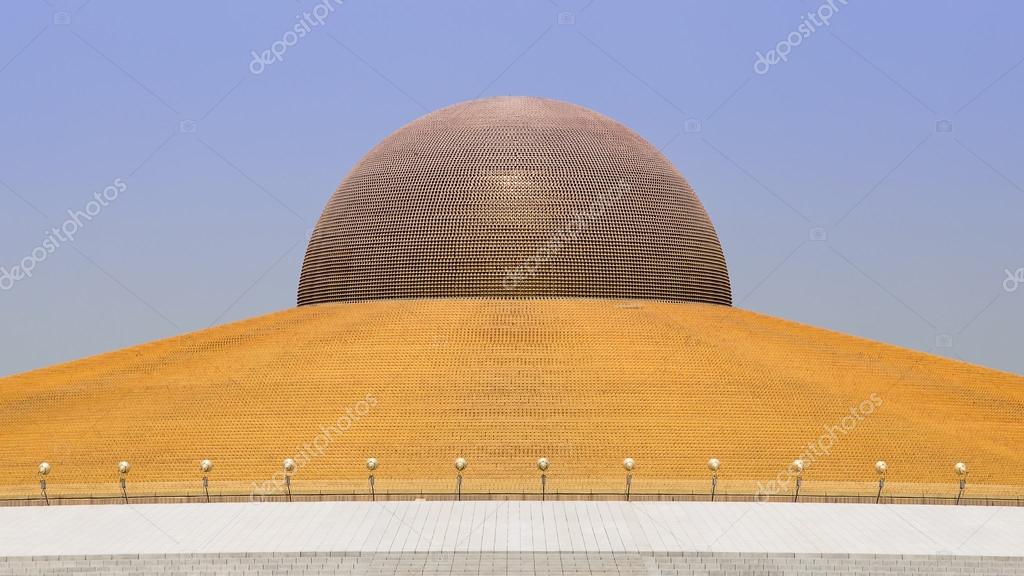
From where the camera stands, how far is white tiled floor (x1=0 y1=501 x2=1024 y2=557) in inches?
667

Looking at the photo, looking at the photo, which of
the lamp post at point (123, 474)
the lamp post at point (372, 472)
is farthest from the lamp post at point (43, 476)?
the lamp post at point (372, 472)

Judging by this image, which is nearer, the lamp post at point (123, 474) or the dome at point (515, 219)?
the lamp post at point (123, 474)

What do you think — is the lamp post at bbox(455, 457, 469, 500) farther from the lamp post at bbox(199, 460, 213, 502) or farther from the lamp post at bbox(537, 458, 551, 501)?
the lamp post at bbox(199, 460, 213, 502)

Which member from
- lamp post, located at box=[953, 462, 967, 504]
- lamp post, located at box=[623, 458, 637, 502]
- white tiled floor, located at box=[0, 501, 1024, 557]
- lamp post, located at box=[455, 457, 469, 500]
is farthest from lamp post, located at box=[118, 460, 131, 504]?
lamp post, located at box=[953, 462, 967, 504]

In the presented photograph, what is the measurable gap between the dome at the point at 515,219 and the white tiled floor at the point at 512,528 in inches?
507

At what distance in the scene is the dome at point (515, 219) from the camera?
106 ft

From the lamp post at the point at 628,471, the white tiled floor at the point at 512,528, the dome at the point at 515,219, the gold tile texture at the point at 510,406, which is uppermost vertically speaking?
the dome at the point at 515,219

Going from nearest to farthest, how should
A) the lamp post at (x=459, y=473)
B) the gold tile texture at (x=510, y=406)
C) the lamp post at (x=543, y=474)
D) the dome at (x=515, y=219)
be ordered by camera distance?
1. the lamp post at (x=459, y=473)
2. the lamp post at (x=543, y=474)
3. the gold tile texture at (x=510, y=406)
4. the dome at (x=515, y=219)

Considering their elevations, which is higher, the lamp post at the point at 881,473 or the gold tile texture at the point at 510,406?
the gold tile texture at the point at 510,406

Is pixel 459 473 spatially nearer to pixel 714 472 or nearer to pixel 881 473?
pixel 714 472

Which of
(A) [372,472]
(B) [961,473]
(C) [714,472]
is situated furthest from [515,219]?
(B) [961,473]

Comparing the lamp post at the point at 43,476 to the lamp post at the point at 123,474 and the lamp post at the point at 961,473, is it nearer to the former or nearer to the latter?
the lamp post at the point at 123,474

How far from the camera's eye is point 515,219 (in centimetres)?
3253

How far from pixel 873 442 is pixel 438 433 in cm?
840
